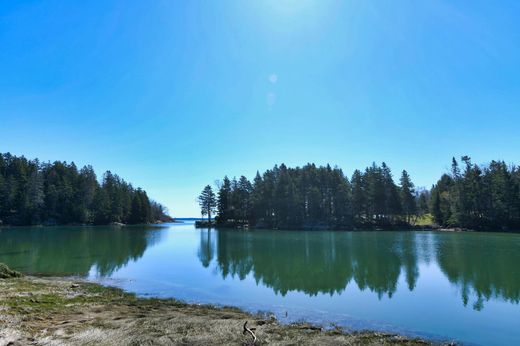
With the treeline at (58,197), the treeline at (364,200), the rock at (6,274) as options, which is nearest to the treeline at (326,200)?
the treeline at (364,200)

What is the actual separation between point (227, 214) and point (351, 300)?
295 feet

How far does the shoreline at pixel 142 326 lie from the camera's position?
32.9 feet

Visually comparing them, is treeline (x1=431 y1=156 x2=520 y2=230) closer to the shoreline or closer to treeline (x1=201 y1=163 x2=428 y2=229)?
treeline (x1=201 y1=163 x2=428 y2=229)

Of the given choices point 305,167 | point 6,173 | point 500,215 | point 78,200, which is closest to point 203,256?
point 305,167

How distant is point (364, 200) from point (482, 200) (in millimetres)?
27291

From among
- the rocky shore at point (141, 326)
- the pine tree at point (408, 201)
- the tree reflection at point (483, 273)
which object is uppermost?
the pine tree at point (408, 201)

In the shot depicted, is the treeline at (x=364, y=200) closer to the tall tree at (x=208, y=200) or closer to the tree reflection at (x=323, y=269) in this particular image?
the tall tree at (x=208, y=200)

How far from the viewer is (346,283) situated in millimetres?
22391

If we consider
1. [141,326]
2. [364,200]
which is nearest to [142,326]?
[141,326]

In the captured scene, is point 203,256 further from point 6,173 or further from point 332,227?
point 6,173

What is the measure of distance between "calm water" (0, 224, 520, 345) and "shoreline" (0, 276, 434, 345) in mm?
2119

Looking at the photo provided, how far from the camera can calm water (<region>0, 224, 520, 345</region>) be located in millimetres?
14282

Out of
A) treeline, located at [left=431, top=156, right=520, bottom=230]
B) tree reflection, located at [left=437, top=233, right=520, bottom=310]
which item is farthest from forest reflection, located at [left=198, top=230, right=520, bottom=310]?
treeline, located at [left=431, top=156, right=520, bottom=230]

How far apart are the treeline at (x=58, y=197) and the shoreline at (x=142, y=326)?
341ft
